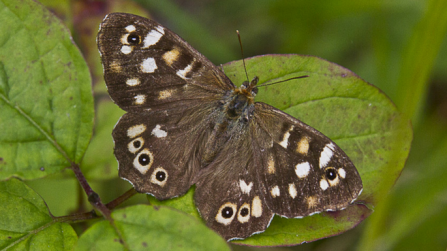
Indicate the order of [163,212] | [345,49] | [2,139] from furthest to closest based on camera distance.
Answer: [345,49] < [2,139] < [163,212]

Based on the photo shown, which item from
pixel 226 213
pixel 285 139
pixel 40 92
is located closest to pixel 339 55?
pixel 285 139

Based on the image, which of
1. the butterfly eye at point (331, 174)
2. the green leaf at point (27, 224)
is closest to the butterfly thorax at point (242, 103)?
the butterfly eye at point (331, 174)

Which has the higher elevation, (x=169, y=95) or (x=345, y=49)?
(x=345, y=49)

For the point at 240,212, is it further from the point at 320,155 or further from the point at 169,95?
the point at 169,95

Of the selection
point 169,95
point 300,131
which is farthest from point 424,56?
point 169,95

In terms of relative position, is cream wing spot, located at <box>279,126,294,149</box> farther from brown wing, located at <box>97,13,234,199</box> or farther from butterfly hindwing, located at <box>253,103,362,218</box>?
brown wing, located at <box>97,13,234,199</box>

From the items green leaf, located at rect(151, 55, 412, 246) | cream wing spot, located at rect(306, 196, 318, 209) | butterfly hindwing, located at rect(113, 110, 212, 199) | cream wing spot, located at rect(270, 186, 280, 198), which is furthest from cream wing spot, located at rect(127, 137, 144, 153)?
cream wing spot, located at rect(306, 196, 318, 209)
